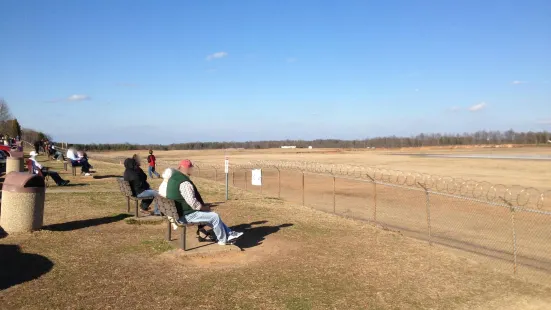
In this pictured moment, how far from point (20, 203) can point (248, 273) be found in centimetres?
498

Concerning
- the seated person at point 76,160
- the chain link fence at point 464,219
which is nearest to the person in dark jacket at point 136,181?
the chain link fence at point 464,219

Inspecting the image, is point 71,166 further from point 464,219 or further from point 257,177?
point 464,219

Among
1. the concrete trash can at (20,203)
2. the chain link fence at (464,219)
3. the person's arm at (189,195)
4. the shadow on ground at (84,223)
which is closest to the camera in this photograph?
the person's arm at (189,195)

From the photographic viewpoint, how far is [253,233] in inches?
397

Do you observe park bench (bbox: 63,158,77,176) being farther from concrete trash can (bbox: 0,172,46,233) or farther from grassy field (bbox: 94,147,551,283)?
concrete trash can (bbox: 0,172,46,233)

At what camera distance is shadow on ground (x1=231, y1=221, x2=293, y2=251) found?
9021 mm

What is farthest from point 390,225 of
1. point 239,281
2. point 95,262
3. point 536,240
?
point 95,262

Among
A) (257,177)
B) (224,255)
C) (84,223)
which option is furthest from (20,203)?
(257,177)

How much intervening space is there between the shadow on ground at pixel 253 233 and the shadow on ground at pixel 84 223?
9.69ft

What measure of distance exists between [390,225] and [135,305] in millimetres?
9099

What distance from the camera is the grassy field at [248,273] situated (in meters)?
5.94

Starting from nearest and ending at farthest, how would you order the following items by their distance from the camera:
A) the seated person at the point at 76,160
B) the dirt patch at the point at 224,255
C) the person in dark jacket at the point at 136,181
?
the dirt patch at the point at 224,255
the person in dark jacket at the point at 136,181
the seated person at the point at 76,160

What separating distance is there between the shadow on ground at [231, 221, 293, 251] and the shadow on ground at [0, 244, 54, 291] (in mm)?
3328

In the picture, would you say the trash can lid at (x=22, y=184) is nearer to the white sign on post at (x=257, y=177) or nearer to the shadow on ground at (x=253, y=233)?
the shadow on ground at (x=253, y=233)
